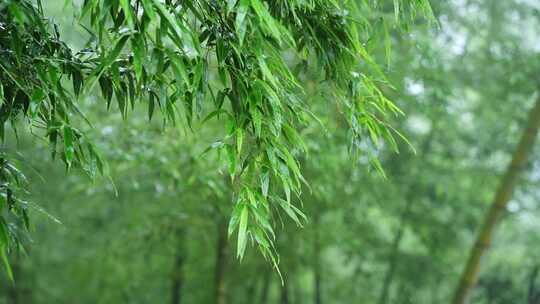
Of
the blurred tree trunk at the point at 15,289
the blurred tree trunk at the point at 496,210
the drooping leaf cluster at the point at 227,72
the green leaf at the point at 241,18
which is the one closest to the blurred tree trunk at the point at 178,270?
the blurred tree trunk at the point at 15,289

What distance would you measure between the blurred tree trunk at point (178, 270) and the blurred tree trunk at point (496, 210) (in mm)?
2261

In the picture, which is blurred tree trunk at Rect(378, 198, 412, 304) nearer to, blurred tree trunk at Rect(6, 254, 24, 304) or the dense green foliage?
the dense green foliage

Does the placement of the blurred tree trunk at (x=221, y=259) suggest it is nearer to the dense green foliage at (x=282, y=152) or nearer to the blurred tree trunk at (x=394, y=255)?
the dense green foliage at (x=282, y=152)

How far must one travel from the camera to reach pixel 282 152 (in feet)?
5.82

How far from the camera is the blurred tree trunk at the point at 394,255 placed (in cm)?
583

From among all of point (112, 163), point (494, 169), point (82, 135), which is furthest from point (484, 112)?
point (82, 135)

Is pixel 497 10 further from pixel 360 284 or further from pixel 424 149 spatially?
pixel 360 284

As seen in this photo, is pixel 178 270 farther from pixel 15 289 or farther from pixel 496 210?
pixel 496 210

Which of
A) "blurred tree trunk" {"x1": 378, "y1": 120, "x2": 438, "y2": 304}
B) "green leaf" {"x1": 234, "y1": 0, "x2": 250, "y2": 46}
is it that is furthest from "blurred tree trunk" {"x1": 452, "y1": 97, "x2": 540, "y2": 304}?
"green leaf" {"x1": 234, "y1": 0, "x2": 250, "y2": 46}

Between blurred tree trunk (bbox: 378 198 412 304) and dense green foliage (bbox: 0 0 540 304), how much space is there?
2cm

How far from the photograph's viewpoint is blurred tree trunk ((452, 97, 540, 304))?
151 inches

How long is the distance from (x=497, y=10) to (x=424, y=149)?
128 cm

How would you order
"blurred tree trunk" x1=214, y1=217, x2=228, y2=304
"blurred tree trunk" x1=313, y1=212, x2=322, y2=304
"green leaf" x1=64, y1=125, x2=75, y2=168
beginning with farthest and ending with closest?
"blurred tree trunk" x1=313, y1=212, x2=322, y2=304 < "blurred tree trunk" x1=214, y1=217, x2=228, y2=304 < "green leaf" x1=64, y1=125, x2=75, y2=168

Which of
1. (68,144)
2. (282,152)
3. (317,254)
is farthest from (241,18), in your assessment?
(317,254)
